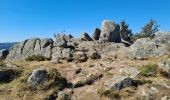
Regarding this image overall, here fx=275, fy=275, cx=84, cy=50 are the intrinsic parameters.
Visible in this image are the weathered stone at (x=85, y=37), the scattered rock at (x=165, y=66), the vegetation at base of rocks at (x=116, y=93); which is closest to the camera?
the vegetation at base of rocks at (x=116, y=93)

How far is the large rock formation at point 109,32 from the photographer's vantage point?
3853 cm

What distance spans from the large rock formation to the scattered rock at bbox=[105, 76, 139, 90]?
17.1m

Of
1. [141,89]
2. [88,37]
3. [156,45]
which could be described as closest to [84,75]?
[141,89]

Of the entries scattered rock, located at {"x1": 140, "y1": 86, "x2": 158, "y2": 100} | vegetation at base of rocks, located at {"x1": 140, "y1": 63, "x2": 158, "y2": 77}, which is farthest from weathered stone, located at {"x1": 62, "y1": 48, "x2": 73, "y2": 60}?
scattered rock, located at {"x1": 140, "y1": 86, "x2": 158, "y2": 100}

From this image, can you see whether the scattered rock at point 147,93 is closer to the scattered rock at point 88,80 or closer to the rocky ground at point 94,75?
the rocky ground at point 94,75

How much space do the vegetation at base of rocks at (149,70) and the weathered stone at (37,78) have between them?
817 cm

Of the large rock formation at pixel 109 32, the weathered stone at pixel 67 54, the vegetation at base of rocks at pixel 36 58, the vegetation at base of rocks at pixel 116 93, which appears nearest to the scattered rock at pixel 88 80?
the vegetation at base of rocks at pixel 116 93

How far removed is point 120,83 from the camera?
20.9 metres

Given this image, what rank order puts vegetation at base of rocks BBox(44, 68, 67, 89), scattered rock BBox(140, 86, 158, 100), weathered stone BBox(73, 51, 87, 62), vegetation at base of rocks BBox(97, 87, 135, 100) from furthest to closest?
1. weathered stone BBox(73, 51, 87, 62)
2. vegetation at base of rocks BBox(44, 68, 67, 89)
3. vegetation at base of rocks BBox(97, 87, 135, 100)
4. scattered rock BBox(140, 86, 158, 100)

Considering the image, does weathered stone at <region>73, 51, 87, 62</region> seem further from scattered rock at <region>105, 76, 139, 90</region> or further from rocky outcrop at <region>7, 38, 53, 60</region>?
scattered rock at <region>105, 76, 139, 90</region>

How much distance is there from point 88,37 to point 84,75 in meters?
20.4

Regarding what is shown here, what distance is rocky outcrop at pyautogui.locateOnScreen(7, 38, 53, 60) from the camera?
34.0 meters

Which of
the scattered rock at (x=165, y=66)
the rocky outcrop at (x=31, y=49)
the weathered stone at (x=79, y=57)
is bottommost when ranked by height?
the scattered rock at (x=165, y=66)

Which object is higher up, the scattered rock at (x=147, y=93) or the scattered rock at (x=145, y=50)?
the scattered rock at (x=145, y=50)
